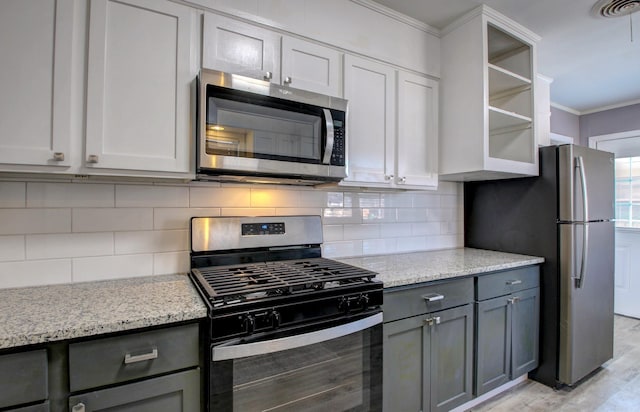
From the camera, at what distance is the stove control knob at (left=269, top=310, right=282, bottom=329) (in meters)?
1.17

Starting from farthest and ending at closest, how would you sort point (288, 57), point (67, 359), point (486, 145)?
point (486, 145), point (288, 57), point (67, 359)

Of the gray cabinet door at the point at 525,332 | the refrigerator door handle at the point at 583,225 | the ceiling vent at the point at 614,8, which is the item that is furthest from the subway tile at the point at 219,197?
the ceiling vent at the point at 614,8

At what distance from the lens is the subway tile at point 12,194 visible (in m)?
1.34

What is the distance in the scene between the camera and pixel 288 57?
5.49ft

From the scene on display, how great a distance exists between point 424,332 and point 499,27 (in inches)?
79.3

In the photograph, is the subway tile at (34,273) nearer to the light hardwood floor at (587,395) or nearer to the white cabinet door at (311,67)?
the white cabinet door at (311,67)

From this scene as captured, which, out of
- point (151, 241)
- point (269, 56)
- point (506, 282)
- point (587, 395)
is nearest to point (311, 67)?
point (269, 56)

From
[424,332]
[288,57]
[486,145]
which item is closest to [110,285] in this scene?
[288,57]

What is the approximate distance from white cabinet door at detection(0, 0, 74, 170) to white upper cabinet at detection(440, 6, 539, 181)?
213 centimetres

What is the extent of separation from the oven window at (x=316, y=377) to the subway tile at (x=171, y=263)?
27.9 inches

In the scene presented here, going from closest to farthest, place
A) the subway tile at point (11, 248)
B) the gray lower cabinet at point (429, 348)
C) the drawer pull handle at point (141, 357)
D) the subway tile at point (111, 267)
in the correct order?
A: 1. the drawer pull handle at point (141, 357)
2. the subway tile at point (11, 248)
3. the subway tile at point (111, 267)
4. the gray lower cabinet at point (429, 348)

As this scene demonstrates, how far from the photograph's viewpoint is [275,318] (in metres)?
1.18

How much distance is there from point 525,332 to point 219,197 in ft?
7.09

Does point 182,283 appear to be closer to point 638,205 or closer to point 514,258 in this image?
point 514,258
